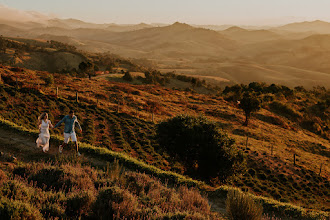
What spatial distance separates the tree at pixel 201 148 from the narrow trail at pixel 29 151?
6933mm

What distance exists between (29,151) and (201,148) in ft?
37.1

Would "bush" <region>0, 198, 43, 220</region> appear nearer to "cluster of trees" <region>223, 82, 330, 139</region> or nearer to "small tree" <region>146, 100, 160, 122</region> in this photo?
"small tree" <region>146, 100, 160, 122</region>

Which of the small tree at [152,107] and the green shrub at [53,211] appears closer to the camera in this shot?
the green shrub at [53,211]

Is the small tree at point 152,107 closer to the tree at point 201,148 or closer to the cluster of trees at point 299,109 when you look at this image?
the cluster of trees at point 299,109

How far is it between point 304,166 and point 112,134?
25.8 metres

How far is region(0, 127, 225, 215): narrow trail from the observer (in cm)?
1196

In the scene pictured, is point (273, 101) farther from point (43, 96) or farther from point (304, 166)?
point (43, 96)

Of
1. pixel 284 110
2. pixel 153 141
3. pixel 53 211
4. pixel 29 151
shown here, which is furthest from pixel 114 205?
pixel 284 110

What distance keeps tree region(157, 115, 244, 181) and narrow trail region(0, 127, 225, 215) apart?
693 cm

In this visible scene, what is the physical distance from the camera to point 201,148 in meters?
19.0

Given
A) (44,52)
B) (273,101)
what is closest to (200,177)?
(273,101)

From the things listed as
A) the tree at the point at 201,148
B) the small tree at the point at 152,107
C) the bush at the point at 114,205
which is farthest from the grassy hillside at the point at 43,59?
the bush at the point at 114,205

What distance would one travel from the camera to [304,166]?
34.4 m

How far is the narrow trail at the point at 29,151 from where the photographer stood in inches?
471
